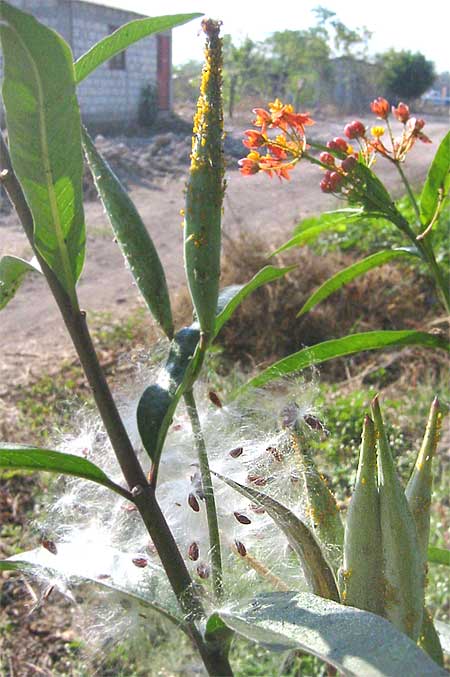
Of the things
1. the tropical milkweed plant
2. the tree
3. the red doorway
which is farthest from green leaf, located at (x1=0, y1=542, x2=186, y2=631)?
the tree

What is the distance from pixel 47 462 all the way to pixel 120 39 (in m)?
0.33

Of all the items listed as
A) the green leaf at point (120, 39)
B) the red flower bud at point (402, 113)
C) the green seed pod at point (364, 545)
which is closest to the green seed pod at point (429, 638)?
the green seed pod at point (364, 545)

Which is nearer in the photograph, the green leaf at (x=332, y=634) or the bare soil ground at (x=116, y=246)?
the green leaf at (x=332, y=634)

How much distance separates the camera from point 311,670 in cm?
169

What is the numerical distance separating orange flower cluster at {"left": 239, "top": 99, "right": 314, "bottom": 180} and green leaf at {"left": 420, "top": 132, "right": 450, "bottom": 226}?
0.18 m

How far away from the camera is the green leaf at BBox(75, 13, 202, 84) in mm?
590

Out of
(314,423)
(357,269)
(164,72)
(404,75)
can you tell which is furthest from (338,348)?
(404,75)

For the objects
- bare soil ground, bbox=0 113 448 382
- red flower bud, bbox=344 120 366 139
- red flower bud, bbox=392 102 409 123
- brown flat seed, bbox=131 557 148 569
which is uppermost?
red flower bud, bbox=392 102 409 123

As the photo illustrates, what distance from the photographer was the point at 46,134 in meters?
0.48

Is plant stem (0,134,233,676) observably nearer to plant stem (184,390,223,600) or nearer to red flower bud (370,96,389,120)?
plant stem (184,390,223,600)

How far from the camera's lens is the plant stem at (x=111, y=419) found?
21.4 inches

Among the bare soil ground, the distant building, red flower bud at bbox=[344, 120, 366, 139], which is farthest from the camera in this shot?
the distant building

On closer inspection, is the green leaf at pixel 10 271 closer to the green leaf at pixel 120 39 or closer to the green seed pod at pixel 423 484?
the green leaf at pixel 120 39

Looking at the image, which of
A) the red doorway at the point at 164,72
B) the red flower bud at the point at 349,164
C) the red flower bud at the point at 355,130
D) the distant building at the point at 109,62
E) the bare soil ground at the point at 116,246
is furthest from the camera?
the red doorway at the point at 164,72
